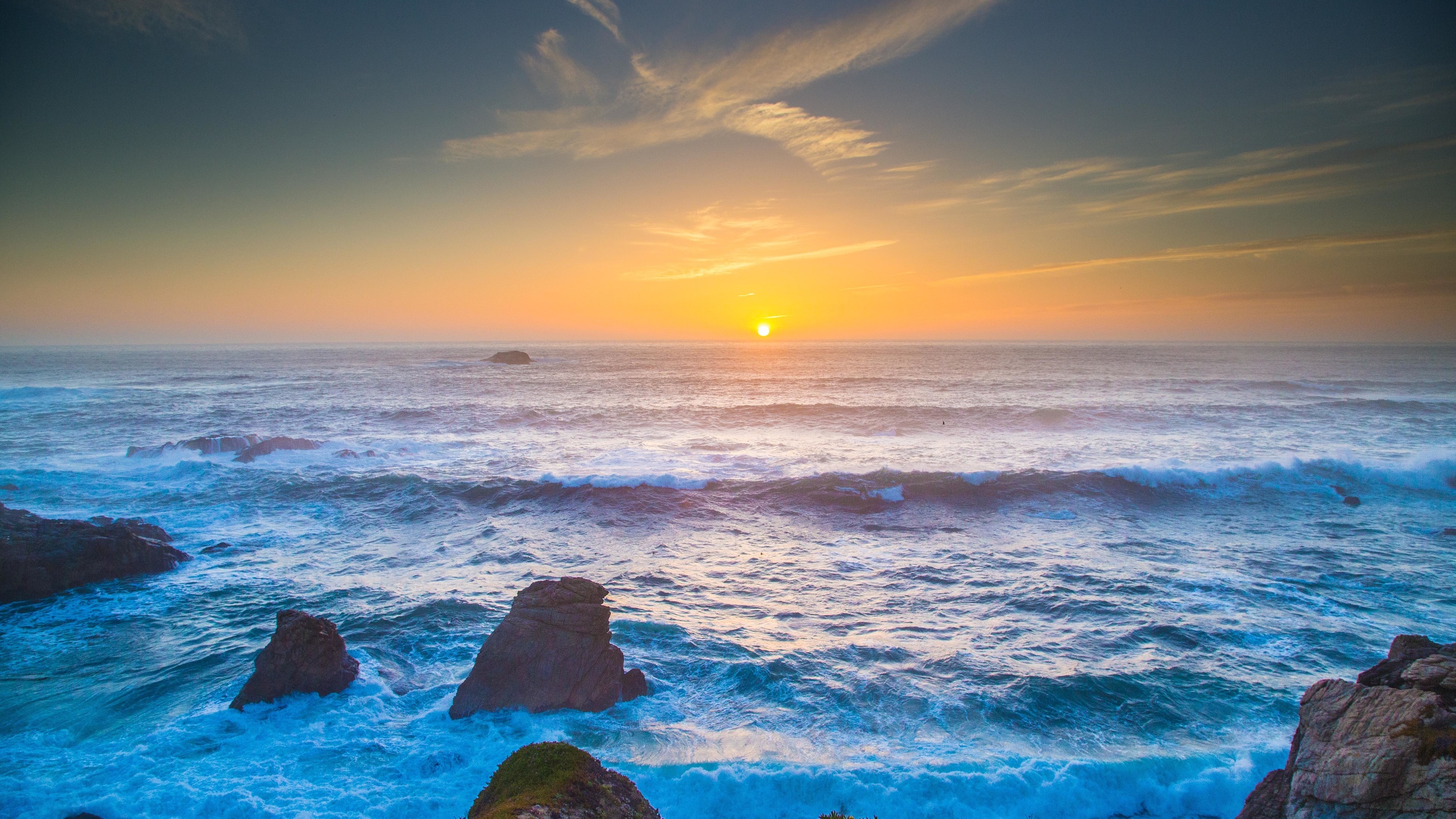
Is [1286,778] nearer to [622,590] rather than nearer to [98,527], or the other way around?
[622,590]

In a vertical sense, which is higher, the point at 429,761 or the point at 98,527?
the point at 98,527

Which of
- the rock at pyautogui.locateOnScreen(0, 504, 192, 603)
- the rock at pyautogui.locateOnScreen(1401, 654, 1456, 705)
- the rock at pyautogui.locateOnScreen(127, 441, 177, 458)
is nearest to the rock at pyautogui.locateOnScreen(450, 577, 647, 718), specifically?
the rock at pyautogui.locateOnScreen(1401, 654, 1456, 705)

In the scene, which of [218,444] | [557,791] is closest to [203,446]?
Result: [218,444]

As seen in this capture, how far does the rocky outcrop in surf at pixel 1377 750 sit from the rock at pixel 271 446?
3265 cm

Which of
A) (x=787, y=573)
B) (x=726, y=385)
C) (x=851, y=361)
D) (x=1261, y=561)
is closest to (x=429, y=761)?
(x=787, y=573)

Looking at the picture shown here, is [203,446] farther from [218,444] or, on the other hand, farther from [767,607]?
[767,607]

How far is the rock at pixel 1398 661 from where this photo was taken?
5734mm

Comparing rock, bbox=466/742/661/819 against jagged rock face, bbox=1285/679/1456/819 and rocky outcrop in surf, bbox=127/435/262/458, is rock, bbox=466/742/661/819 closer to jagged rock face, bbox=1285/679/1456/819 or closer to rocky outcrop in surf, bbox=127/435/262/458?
jagged rock face, bbox=1285/679/1456/819

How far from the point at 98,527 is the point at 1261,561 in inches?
1106

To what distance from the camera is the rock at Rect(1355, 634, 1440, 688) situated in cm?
A: 573

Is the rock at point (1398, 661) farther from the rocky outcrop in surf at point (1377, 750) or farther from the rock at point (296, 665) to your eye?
the rock at point (296, 665)

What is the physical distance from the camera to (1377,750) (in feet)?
16.8

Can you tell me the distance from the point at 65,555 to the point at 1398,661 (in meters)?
22.6

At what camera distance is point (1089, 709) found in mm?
9344
